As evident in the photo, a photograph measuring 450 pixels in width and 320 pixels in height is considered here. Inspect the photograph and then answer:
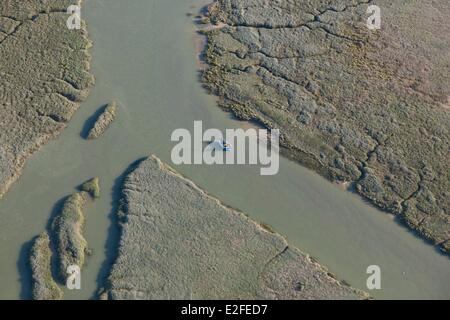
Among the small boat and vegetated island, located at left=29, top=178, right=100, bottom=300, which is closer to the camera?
vegetated island, located at left=29, top=178, right=100, bottom=300

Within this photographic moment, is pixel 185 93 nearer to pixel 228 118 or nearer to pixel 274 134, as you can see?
pixel 228 118

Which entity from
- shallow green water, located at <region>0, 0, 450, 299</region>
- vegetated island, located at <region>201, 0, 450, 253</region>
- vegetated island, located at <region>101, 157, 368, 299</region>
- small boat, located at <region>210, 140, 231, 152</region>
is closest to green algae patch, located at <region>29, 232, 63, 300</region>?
shallow green water, located at <region>0, 0, 450, 299</region>

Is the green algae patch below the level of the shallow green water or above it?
below

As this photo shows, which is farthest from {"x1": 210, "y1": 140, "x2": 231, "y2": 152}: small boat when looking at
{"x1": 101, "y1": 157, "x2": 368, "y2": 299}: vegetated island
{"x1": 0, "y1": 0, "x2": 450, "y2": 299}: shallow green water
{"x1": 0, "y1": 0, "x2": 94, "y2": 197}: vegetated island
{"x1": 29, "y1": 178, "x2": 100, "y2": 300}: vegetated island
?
{"x1": 0, "y1": 0, "x2": 94, "y2": 197}: vegetated island

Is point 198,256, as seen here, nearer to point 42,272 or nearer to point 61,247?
point 61,247

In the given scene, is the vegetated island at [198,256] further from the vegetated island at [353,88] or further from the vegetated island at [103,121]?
the vegetated island at [353,88]

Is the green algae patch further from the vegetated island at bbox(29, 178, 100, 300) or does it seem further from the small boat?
the small boat

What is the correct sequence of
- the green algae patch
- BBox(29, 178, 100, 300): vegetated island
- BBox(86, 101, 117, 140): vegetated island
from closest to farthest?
the green algae patch → BBox(29, 178, 100, 300): vegetated island → BBox(86, 101, 117, 140): vegetated island

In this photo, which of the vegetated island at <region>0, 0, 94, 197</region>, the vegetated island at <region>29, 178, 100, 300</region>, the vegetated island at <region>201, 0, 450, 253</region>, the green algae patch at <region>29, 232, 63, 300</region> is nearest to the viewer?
the green algae patch at <region>29, 232, 63, 300</region>
